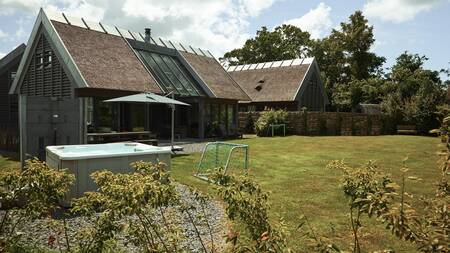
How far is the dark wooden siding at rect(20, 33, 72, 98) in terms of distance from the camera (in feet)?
62.8

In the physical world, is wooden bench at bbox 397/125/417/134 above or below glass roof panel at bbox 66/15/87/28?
below

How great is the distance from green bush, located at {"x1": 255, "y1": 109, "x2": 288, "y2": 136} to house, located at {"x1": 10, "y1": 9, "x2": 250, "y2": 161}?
6.41 feet

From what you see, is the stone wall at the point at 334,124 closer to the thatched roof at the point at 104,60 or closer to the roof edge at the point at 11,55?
the thatched roof at the point at 104,60

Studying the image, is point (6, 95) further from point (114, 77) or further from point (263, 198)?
point (263, 198)

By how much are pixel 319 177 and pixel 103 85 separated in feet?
39.4

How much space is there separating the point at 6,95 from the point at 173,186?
2784 cm

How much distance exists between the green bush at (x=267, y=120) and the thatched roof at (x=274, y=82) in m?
5.47

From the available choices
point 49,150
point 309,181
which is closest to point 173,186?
point 49,150

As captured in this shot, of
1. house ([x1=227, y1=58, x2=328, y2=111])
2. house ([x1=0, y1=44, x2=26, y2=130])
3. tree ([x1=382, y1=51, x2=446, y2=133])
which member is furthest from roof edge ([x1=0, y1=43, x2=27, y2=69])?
tree ([x1=382, y1=51, x2=446, y2=133])

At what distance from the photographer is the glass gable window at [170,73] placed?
2262cm

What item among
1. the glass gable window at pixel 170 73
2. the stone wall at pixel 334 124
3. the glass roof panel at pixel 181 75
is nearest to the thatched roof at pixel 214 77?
the glass roof panel at pixel 181 75

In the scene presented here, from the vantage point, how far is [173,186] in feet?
10.9

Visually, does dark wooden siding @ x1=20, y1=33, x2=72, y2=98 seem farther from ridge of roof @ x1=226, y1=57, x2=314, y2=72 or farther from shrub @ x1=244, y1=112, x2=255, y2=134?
ridge of roof @ x1=226, y1=57, x2=314, y2=72

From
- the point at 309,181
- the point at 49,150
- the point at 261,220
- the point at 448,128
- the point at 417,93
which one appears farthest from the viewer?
the point at 417,93
